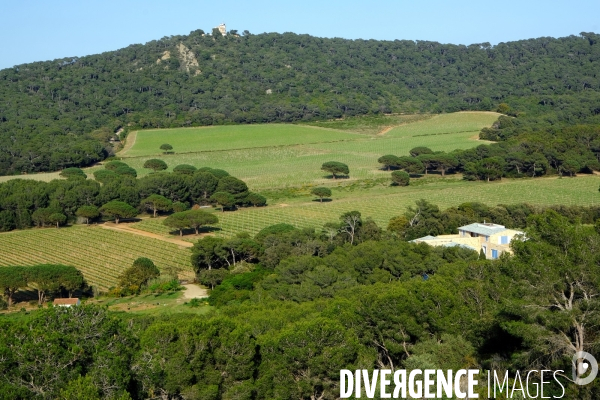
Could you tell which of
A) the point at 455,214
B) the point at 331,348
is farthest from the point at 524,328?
the point at 455,214

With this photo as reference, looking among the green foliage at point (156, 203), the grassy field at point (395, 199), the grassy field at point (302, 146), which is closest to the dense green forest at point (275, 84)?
the grassy field at point (302, 146)

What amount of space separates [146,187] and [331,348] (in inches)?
1817

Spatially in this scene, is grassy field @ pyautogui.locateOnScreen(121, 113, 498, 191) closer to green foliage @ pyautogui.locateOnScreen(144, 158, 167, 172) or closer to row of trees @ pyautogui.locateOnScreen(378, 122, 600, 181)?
green foliage @ pyautogui.locateOnScreen(144, 158, 167, 172)

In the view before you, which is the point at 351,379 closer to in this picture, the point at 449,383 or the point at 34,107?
the point at 449,383

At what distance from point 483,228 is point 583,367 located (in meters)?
28.9

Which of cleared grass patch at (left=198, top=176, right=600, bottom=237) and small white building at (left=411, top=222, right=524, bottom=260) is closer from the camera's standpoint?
small white building at (left=411, top=222, right=524, bottom=260)

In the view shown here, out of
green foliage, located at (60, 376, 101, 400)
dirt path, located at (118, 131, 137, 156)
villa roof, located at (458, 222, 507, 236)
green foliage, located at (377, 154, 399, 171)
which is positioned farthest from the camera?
dirt path, located at (118, 131, 137, 156)

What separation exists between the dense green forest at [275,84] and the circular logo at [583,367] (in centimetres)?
8680

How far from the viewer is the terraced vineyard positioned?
148ft

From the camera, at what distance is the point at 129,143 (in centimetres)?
11094

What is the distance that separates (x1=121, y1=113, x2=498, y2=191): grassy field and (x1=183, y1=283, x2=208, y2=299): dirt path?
33.9 meters

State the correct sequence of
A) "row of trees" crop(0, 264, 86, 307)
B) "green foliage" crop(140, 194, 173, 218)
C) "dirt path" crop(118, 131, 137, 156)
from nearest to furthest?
"row of trees" crop(0, 264, 86, 307), "green foliage" crop(140, 194, 173, 218), "dirt path" crop(118, 131, 137, 156)

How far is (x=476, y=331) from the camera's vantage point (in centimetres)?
2058

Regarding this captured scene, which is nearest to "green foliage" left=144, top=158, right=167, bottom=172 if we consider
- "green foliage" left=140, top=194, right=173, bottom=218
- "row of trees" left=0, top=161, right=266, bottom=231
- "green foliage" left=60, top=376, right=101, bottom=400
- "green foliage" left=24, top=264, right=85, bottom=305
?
"row of trees" left=0, top=161, right=266, bottom=231
